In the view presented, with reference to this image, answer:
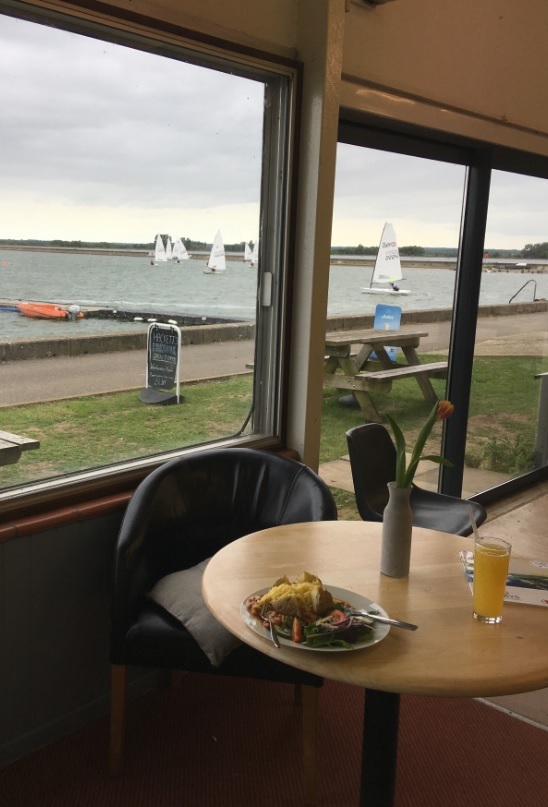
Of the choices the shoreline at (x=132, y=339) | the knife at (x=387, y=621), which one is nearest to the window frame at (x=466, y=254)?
the shoreline at (x=132, y=339)

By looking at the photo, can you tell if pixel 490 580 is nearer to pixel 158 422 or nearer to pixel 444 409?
pixel 444 409

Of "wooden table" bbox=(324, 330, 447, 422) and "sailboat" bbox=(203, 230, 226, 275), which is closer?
"sailboat" bbox=(203, 230, 226, 275)

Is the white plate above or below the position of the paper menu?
above

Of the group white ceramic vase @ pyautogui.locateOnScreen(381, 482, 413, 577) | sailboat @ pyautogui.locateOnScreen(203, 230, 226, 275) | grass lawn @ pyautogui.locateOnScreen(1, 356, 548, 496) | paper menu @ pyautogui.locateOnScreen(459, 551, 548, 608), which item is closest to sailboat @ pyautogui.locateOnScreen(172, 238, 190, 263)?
sailboat @ pyautogui.locateOnScreen(203, 230, 226, 275)

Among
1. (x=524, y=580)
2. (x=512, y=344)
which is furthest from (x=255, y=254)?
(x=512, y=344)

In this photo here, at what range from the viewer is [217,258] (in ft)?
9.52

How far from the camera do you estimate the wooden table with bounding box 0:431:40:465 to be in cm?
231

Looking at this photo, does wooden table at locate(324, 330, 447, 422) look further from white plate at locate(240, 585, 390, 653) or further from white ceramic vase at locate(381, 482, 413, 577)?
white plate at locate(240, 585, 390, 653)

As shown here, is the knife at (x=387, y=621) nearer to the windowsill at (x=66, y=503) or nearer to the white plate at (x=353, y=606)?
the white plate at (x=353, y=606)

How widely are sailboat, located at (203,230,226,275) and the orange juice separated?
1623 millimetres

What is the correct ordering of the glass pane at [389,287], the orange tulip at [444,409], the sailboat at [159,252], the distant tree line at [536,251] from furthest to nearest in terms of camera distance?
1. the distant tree line at [536,251]
2. the glass pane at [389,287]
3. the sailboat at [159,252]
4. the orange tulip at [444,409]

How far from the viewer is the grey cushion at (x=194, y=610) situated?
2061 mm

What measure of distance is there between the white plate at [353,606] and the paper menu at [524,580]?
305 mm

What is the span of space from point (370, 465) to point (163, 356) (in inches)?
39.0
